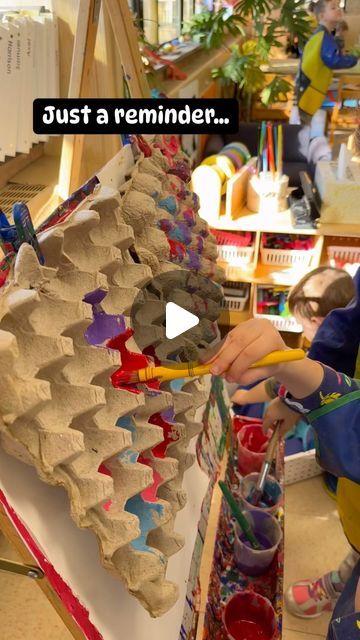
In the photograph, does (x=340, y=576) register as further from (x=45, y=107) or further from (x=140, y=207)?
(x=45, y=107)

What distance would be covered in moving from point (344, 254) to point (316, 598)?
1.30 meters

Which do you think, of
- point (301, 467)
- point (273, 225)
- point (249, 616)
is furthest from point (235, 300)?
point (249, 616)

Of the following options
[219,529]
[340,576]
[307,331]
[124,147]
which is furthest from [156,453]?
[307,331]

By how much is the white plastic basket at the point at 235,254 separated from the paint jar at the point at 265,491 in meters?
1.12

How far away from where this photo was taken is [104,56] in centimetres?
116

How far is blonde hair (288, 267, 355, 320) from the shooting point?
4.88 ft

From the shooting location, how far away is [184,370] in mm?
596

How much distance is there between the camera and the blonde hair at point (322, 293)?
1.49 m

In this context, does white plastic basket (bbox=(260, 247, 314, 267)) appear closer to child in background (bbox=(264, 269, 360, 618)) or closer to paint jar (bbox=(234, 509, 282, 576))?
child in background (bbox=(264, 269, 360, 618))

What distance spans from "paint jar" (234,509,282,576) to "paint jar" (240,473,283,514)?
0.03 meters

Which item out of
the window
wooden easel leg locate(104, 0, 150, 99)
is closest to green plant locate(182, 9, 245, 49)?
the window

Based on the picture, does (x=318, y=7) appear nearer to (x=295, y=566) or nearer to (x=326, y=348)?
(x=326, y=348)

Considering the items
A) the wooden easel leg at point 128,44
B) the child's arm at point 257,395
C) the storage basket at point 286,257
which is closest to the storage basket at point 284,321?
the storage basket at point 286,257

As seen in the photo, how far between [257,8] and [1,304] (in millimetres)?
2711
